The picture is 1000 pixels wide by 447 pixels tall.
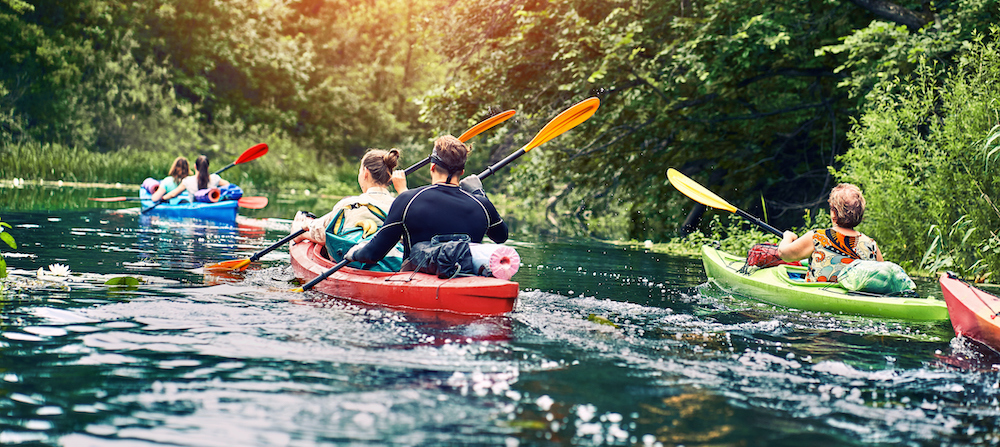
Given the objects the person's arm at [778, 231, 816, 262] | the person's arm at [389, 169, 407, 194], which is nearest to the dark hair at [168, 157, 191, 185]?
the person's arm at [389, 169, 407, 194]

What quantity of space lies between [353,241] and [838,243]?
361cm

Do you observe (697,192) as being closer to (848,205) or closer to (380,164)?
(848,205)

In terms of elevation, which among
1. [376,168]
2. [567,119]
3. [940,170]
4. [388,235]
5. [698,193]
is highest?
[567,119]

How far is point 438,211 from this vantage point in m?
5.53

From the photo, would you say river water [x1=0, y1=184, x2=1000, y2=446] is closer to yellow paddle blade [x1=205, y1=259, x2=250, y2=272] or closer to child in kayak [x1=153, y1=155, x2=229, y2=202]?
yellow paddle blade [x1=205, y1=259, x2=250, y2=272]

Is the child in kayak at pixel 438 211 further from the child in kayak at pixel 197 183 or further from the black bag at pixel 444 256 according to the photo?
the child in kayak at pixel 197 183

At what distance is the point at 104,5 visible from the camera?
87.1ft

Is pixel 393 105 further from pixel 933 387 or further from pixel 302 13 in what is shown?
pixel 933 387

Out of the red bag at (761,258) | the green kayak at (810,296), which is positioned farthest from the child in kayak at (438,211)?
the red bag at (761,258)

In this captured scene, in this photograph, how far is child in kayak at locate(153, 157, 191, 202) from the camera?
537 inches

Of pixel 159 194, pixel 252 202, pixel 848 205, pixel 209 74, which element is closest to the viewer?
pixel 848 205

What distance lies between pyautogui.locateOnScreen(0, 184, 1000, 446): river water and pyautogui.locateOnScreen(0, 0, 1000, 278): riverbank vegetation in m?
3.14

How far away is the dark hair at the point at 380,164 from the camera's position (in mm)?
6465

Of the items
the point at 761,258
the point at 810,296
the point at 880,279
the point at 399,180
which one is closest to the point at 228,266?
the point at 399,180
